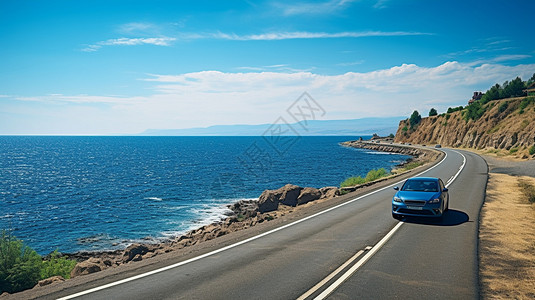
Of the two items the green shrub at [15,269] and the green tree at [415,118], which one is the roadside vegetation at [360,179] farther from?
the green tree at [415,118]

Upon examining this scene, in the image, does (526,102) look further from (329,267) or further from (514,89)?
(329,267)

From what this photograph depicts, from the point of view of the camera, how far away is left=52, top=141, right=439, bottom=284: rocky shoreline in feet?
49.8

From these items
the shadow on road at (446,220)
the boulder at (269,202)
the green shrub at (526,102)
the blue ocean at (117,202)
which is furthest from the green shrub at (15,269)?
the green shrub at (526,102)

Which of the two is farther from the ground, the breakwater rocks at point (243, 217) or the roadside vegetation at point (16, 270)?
the roadside vegetation at point (16, 270)

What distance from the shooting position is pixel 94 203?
36156 mm

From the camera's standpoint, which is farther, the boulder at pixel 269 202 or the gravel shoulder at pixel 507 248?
the boulder at pixel 269 202

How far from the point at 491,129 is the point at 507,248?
76.7 m

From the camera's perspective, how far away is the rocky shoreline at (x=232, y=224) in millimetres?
15194

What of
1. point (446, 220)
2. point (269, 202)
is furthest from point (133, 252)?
point (446, 220)

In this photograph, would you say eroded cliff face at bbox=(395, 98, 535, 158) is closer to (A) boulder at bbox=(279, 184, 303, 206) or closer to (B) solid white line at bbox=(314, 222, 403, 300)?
(A) boulder at bbox=(279, 184, 303, 206)

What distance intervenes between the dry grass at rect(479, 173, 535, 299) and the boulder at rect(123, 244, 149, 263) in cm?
1402

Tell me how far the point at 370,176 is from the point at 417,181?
20.7 meters

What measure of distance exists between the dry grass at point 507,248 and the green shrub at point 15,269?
13.9 metres

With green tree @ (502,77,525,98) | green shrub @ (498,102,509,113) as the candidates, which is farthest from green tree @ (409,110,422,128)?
green shrub @ (498,102,509,113)
